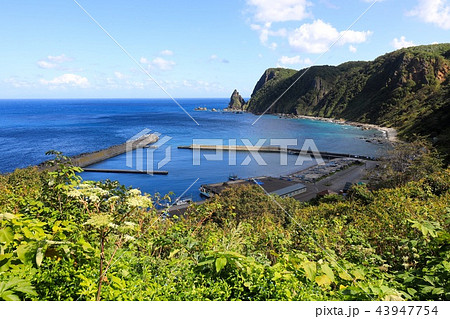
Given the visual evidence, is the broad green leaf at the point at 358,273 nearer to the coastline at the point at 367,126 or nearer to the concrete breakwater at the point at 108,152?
the concrete breakwater at the point at 108,152

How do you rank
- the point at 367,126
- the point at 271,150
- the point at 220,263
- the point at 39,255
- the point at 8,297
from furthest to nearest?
1. the point at 367,126
2. the point at 271,150
3. the point at 220,263
4. the point at 39,255
5. the point at 8,297

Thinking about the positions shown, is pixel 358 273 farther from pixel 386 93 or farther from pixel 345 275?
pixel 386 93

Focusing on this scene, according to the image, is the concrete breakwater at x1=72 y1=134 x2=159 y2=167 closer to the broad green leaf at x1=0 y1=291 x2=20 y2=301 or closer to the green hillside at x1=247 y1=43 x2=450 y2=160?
the broad green leaf at x1=0 y1=291 x2=20 y2=301

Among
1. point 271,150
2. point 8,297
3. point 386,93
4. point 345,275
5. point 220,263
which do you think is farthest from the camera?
point 386,93

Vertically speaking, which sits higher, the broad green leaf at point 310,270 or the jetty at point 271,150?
the broad green leaf at point 310,270

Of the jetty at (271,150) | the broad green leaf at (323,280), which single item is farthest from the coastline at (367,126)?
the broad green leaf at (323,280)

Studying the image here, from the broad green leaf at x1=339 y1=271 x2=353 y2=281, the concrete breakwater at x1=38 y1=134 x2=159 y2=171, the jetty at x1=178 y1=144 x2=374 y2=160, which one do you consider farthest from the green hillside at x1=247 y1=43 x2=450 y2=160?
the broad green leaf at x1=339 y1=271 x2=353 y2=281

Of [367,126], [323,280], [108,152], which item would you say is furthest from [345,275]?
[367,126]

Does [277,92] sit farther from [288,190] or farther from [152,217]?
[152,217]

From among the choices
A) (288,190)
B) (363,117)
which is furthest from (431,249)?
(363,117)
